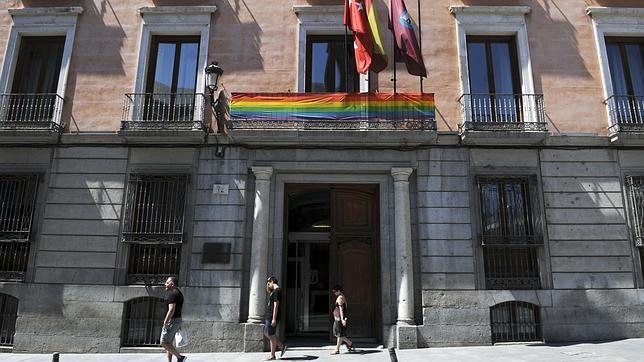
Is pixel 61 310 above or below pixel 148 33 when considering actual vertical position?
below

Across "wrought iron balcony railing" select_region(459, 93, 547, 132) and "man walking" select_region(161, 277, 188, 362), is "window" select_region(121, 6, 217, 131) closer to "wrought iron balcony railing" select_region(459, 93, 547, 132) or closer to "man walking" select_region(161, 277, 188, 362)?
"man walking" select_region(161, 277, 188, 362)

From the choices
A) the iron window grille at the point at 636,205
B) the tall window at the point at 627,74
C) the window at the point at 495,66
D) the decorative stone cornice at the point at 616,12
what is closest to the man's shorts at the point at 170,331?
the window at the point at 495,66

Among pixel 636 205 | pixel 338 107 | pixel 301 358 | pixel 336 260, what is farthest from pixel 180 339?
pixel 636 205

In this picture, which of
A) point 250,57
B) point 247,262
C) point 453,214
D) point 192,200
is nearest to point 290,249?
point 247,262

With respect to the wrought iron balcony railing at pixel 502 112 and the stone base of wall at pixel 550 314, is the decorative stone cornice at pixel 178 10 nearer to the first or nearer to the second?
the wrought iron balcony railing at pixel 502 112

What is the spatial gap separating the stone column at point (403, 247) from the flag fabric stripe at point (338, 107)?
4.43 ft

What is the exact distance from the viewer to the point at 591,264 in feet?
32.8

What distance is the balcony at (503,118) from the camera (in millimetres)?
10234

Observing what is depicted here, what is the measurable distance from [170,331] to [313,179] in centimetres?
459

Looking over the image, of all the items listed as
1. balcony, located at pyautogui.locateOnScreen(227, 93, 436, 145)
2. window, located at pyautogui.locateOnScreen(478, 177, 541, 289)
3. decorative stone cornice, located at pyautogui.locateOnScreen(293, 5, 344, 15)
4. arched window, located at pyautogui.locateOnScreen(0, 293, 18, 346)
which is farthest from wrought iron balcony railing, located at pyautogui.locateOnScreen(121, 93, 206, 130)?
window, located at pyautogui.locateOnScreen(478, 177, 541, 289)

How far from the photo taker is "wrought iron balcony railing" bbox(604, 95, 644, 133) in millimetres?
10367

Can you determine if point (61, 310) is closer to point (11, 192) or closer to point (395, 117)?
point (11, 192)

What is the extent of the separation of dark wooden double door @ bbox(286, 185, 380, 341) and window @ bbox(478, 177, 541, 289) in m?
2.47

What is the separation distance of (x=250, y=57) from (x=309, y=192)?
12.1ft
